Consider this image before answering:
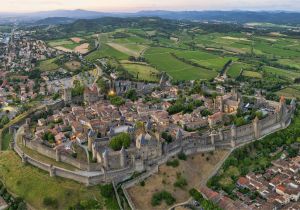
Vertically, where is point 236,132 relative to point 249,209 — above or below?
above

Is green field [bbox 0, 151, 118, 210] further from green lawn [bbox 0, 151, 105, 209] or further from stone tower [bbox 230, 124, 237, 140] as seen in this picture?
stone tower [bbox 230, 124, 237, 140]

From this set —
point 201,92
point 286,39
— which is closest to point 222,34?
point 286,39

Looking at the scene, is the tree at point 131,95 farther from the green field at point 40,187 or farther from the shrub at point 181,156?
the green field at point 40,187

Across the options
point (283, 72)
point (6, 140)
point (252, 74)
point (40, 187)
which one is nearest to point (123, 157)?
point (40, 187)

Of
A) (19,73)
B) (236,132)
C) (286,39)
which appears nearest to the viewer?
(236,132)

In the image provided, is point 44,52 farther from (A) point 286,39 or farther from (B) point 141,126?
(A) point 286,39

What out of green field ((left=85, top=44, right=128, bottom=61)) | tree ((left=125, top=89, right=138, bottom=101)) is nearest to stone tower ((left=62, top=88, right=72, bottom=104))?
tree ((left=125, top=89, right=138, bottom=101))
